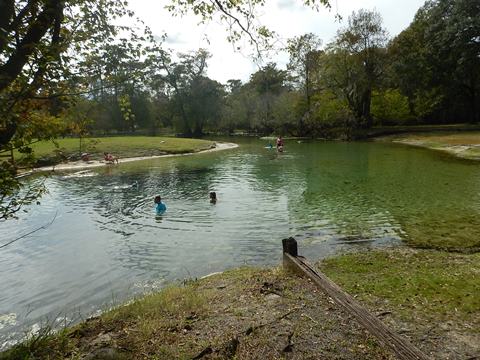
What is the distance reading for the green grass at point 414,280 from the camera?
7.12 metres

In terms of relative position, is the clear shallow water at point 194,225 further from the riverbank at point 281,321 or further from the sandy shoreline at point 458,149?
the sandy shoreline at point 458,149

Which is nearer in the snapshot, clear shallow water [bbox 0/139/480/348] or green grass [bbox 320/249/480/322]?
green grass [bbox 320/249/480/322]

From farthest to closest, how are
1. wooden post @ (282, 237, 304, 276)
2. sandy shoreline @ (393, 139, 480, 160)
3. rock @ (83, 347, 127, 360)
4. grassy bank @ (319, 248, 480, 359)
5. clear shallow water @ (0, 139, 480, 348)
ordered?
1. sandy shoreline @ (393, 139, 480, 160)
2. clear shallow water @ (0, 139, 480, 348)
3. wooden post @ (282, 237, 304, 276)
4. grassy bank @ (319, 248, 480, 359)
5. rock @ (83, 347, 127, 360)

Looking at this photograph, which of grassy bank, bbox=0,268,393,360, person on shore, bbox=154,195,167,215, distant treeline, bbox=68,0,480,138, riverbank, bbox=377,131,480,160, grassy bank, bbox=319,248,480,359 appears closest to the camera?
grassy bank, bbox=0,268,393,360

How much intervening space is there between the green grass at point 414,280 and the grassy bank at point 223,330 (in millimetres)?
1303

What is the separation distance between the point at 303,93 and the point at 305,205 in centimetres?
6358

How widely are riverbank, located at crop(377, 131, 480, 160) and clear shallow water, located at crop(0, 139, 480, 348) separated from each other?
268 inches

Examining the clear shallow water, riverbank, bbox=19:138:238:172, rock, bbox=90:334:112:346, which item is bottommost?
the clear shallow water

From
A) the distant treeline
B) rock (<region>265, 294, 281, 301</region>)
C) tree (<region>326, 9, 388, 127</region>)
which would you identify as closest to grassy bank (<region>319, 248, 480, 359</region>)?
rock (<region>265, 294, 281, 301</region>)

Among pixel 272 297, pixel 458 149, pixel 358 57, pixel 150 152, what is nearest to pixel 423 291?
pixel 272 297

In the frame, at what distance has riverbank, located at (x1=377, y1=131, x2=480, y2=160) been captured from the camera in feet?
119

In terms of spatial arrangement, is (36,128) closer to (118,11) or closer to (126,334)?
(118,11)

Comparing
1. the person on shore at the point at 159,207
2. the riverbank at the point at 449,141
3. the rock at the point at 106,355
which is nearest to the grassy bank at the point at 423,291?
the rock at the point at 106,355

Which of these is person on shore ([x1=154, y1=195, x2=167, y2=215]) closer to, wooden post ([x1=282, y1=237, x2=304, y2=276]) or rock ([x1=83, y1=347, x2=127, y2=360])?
wooden post ([x1=282, y1=237, x2=304, y2=276])
